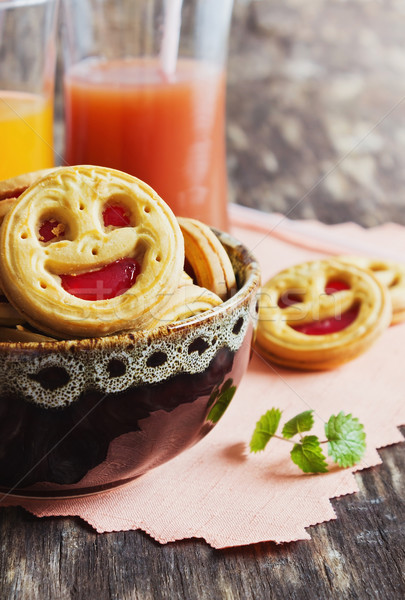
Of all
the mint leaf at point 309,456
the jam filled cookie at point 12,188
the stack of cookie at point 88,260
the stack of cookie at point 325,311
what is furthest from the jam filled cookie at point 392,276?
the jam filled cookie at point 12,188

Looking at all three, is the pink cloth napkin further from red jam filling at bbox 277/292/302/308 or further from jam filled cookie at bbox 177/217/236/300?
jam filled cookie at bbox 177/217/236/300

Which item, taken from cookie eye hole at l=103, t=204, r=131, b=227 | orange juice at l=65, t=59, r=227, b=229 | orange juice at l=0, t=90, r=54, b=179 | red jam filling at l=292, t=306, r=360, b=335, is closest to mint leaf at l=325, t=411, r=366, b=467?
red jam filling at l=292, t=306, r=360, b=335

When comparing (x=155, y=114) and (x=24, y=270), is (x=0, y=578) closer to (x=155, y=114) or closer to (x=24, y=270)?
(x=24, y=270)

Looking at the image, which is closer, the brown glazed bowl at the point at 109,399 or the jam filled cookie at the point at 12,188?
the brown glazed bowl at the point at 109,399

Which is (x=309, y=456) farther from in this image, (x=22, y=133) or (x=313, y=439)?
(x=22, y=133)

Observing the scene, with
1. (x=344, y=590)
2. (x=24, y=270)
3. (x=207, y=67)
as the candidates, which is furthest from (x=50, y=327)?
(x=207, y=67)

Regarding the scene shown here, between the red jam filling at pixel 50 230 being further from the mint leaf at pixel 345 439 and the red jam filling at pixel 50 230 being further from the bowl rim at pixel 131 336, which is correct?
the mint leaf at pixel 345 439

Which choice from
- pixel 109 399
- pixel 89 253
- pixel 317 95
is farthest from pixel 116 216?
pixel 317 95
